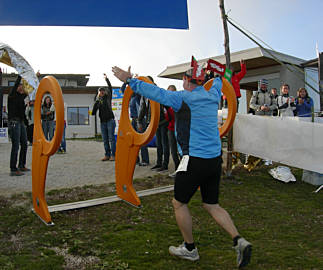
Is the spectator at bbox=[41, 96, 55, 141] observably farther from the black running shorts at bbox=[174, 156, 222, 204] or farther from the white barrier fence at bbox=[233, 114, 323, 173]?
the black running shorts at bbox=[174, 156, 222, 204]

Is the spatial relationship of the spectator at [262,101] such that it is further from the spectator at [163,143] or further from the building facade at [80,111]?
the building facade at [80,111]

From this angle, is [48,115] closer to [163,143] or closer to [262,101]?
[163,143]

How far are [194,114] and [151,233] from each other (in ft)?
4.98

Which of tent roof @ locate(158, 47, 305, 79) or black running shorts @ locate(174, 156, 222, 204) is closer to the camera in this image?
black running shorts @ locate(174, 156, 222, 204)

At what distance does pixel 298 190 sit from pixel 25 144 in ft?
18.0

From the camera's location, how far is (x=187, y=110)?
302cm

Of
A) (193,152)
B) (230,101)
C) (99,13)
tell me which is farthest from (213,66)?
(193,152)

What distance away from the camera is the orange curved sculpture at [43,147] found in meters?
3.66

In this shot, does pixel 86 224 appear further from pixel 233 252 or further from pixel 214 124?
pixel 214 124

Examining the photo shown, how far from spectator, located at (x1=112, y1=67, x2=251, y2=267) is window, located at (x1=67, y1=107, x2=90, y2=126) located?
24.9 metres

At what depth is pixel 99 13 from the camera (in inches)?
160

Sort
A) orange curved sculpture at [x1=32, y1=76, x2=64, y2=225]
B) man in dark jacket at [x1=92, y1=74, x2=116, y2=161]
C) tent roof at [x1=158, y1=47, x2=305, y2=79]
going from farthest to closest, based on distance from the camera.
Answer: tent roof at [x1=158, y1=47, x2=305, y2=79] < man in dark jacket at [x1=92, y1=74, x2=116, y2=161] < orange curved sculpture at [x1=32, y1=76, x2=64, y2=225]

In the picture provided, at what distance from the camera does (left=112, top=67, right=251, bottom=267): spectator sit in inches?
114

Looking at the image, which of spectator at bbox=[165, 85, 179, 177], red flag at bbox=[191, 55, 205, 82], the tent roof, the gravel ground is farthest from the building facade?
red flag at bbox=[191, 55, 205, 82]
